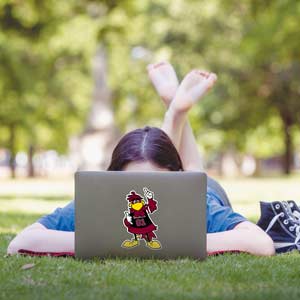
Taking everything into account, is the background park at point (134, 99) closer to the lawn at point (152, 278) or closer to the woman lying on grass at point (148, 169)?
the lawn at point (152, 278)

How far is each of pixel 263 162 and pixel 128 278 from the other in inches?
3292

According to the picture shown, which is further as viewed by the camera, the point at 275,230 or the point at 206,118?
the point at 206,118

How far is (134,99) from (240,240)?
1189 inches

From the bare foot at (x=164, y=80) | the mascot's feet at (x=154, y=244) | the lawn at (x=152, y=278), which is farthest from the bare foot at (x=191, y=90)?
the mascot's feet at (x=154, y=244)

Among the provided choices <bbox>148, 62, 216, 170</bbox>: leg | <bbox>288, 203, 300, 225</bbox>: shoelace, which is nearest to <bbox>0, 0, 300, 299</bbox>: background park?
<bbox>288, 203, 300, 225</bbox>: shoelace

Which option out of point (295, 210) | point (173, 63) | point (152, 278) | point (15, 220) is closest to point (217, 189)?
point (295, 210)

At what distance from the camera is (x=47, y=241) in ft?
13.9

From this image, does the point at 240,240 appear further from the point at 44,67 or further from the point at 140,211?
the point at 44,67

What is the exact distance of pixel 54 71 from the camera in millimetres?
32344

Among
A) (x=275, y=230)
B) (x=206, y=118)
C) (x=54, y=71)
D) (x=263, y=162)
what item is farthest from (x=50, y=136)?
(x=263, y=162)

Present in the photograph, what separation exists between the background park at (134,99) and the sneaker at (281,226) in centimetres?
23

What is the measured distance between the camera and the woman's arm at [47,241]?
13.9 feet

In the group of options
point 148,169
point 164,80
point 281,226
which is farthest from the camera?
point 164,80

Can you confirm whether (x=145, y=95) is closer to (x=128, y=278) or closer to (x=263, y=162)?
(x=128, y=278)
